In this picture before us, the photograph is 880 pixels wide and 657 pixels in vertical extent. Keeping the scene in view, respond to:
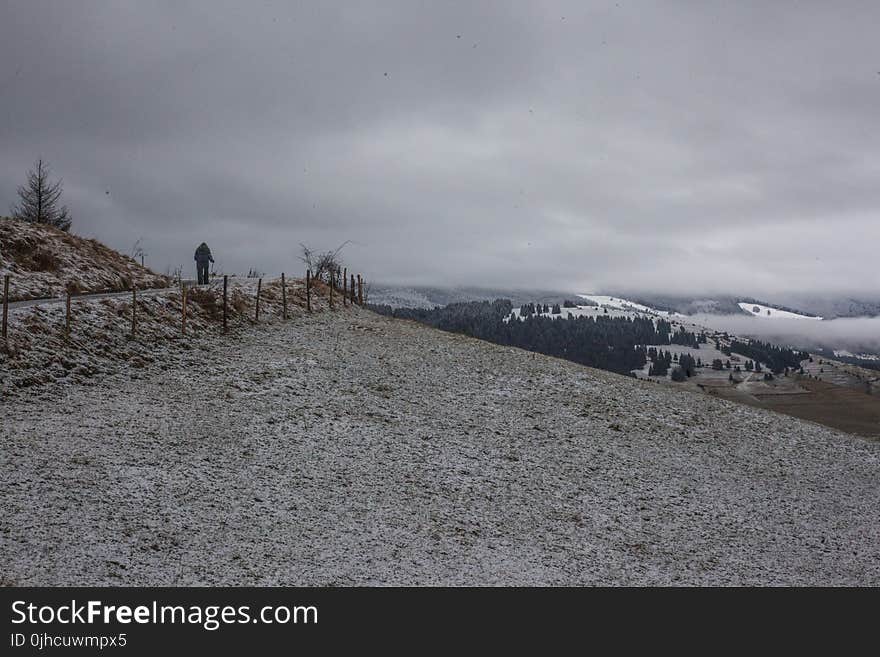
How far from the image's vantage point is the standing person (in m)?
42.2

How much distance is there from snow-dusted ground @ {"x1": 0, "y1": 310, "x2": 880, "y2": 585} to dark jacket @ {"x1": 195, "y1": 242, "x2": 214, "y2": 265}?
51.7 feet

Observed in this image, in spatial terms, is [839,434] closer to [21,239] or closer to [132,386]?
[132,386]

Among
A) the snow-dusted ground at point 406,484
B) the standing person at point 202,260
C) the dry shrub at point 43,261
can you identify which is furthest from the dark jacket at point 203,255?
the snow-dusted ground at point 406,484

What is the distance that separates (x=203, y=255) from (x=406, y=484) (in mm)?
31530

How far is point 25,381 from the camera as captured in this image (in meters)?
19.8

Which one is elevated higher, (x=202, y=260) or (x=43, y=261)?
(x=202, y=260)

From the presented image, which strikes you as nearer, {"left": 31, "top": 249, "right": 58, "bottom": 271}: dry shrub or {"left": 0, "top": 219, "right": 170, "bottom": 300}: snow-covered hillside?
{"left": 0, "top": 219, "right": 170, "bottom": 300}: snow-covered hillside

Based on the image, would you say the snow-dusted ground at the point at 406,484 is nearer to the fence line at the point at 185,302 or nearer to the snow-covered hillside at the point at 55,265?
the fence line at the point at 185,302

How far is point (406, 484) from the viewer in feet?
55.1

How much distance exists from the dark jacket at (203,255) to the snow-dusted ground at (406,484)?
15.8 metres

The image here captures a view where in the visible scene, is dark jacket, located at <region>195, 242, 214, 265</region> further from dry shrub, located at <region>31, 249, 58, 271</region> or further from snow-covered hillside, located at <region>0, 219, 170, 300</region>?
dry shrub, located at <region>31, 249, 58, 271</region>

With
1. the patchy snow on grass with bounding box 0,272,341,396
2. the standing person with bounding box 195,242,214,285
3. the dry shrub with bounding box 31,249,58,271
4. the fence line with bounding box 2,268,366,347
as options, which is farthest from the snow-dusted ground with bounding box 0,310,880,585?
the standing person with bounding box 195,242,214,285

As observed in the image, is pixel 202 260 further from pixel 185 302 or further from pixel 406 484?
pixel 406 484

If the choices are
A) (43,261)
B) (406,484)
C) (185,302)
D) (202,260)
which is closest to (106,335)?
(185,302)
